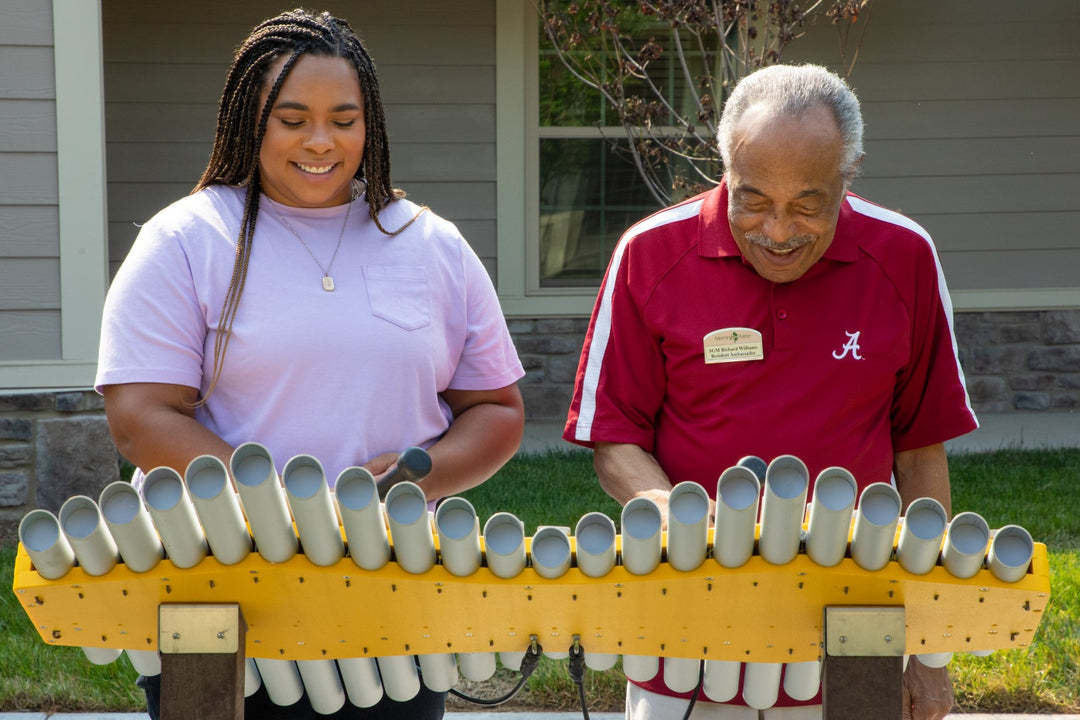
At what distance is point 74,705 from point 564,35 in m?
4.84

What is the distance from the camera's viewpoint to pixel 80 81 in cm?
519

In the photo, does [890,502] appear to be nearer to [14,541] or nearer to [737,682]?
[737,682]

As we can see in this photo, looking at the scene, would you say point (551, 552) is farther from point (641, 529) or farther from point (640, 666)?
point (640, 666)

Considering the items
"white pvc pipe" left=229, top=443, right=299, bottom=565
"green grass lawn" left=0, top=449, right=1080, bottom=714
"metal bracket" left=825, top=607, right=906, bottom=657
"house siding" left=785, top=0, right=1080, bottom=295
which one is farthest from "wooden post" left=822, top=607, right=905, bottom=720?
"house siding" left=785, top=0, right=1080, bottom=295

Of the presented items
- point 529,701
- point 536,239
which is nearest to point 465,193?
point 536,239

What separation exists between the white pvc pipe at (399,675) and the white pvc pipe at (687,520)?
1.50 ft

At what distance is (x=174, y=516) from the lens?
1.62 metres

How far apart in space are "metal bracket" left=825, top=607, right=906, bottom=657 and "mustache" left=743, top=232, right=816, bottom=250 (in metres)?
0.66

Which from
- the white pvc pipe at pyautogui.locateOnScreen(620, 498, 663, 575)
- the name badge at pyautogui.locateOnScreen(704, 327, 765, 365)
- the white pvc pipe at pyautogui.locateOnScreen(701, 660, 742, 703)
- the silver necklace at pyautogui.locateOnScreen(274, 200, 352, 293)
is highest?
the silver necklace at pyautogui.locateOnScreen(274, 200, 352, 293)

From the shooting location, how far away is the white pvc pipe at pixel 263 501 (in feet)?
5.27

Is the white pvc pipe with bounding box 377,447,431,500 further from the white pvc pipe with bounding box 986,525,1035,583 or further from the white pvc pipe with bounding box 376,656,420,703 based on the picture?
the white pvc pipe with bounding box 986,525,1035,583

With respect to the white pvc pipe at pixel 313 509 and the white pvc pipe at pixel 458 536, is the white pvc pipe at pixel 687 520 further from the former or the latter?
the white pvc pipe at pixel 313 509

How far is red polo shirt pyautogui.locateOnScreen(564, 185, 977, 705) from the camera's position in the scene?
2162 millimetres

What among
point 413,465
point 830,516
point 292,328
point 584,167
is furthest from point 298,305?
point 584,167
